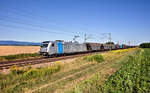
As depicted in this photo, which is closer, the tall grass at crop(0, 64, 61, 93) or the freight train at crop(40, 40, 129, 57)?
the tall grass at crop(0, 64, 61, 93)

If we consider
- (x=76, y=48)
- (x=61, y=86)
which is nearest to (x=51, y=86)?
(x=61, y=86)

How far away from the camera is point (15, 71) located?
34.5ft

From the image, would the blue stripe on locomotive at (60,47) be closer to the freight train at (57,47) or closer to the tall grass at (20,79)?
the freight train at (57,47)

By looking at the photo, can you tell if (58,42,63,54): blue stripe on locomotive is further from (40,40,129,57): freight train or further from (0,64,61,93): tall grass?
(0,64,61,93): tall grass

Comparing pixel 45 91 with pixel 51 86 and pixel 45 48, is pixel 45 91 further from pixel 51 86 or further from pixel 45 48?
pixel 45 48

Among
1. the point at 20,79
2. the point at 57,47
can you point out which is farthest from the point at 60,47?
the point at 20,79

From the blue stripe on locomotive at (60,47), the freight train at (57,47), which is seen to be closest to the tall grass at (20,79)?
the freight train at (57,47)

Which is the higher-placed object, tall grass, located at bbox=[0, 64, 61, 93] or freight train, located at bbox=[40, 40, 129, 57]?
freight train, located at bbox=[40, 40, 129, 57]

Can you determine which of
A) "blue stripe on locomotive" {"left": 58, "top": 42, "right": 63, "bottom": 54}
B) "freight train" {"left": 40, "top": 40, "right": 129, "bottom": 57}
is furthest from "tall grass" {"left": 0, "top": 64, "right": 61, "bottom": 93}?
"blue stripe on locomotive" {"left": 58, "top": 42, "right": 63, "bottom": 54}

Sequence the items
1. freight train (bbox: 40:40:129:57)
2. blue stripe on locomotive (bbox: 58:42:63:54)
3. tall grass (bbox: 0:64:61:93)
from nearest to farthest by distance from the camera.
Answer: tall grass (bbox: 0:64:61:93) → freight train (bbox: 40:40:129:57) → blue stripe on locomotive (bbox: 58:42:63:54)

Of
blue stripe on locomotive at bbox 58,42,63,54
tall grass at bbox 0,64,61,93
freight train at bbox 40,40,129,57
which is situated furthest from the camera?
blue stripe on locomotive at bbox 58,42,63,54

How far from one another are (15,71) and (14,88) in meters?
3.86

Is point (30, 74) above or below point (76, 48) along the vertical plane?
below

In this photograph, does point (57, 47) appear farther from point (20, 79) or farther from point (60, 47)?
point (20, 79)
